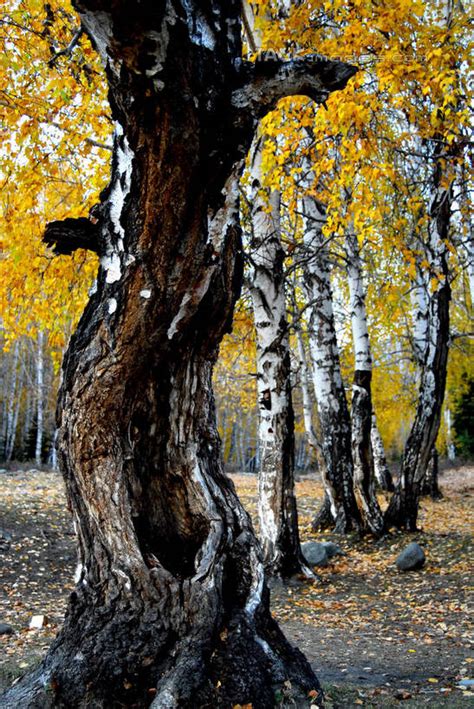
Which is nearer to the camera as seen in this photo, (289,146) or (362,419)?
(289,146)

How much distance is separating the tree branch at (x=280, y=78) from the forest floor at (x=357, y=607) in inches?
136

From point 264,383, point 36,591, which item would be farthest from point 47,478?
point 264,383

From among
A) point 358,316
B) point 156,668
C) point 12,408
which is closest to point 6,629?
point 156,668

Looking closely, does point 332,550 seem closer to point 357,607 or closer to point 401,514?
point 401,514

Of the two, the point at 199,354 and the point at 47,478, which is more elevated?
the point at 199,354

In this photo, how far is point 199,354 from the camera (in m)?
3.86

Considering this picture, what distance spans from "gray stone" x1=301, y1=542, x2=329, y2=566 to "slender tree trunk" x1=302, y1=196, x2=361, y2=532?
177cm

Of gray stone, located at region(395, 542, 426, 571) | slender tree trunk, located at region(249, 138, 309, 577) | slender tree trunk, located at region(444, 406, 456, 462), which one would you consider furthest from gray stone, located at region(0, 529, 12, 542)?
slender tree trunk, located at region(444, 406, 456, 462)

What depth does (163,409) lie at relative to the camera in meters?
3.86

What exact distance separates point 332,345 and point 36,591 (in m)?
6.51

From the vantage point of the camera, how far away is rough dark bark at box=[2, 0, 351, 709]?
312cm

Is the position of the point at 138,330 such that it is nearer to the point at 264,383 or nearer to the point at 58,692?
the point at 58,692

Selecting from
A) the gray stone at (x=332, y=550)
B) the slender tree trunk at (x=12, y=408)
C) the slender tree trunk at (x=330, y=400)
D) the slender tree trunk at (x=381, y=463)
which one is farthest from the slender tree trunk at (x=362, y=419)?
the slender tree trunk at (x=12, y=408)

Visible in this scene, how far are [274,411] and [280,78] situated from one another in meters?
5.77
